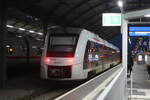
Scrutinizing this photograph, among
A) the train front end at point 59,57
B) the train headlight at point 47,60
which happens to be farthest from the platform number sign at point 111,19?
the train headlight at point 47,60

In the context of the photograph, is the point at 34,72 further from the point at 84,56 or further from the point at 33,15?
the point at 84,56

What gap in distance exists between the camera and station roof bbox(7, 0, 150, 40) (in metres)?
25.5

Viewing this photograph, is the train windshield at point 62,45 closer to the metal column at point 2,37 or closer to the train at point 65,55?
the train at point 65,55

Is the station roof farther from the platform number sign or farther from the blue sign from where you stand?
the blue sign

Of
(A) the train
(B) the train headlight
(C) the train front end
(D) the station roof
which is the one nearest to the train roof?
(A) the train

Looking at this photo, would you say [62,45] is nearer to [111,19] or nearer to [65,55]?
[65,55]

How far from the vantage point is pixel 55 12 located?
29891mm

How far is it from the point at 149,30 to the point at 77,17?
21.2 meters

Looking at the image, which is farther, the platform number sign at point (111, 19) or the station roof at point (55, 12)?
the station roof at point (55, 12)

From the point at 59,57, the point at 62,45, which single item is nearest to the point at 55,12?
the point at 62,45

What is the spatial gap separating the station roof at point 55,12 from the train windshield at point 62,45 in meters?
5.50

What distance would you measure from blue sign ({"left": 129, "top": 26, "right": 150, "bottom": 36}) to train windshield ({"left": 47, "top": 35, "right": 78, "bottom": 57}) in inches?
113

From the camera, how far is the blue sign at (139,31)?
15852 millimetres

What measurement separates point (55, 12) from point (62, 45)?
13.7 m
